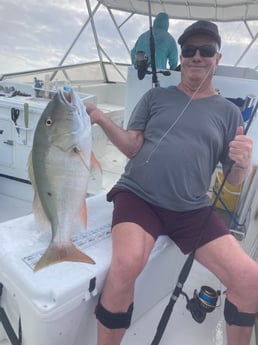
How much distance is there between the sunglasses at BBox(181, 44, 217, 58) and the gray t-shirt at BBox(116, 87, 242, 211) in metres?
0.20

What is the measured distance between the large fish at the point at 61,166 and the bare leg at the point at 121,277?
0.50ft

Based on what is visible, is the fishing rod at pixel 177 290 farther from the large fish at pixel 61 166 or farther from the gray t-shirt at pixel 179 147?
the large fish at pixel 61 166

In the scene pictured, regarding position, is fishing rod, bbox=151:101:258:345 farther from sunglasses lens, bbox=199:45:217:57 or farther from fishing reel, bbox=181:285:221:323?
sunglasses lens, bbox=199:45:217:57

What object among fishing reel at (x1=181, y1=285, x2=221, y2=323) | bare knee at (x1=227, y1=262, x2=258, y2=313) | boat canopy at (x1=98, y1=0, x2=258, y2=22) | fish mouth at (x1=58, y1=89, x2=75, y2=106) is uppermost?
boat canopy at (x1=98, y1=0, x2=258, y2=22)

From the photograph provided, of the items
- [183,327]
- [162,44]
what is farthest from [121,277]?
[162,44]

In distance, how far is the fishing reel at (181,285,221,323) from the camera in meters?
1.40

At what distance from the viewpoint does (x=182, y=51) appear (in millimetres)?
1481

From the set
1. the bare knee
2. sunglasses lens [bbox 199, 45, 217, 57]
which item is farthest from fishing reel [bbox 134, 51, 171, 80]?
the bare knee

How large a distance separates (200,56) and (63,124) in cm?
93

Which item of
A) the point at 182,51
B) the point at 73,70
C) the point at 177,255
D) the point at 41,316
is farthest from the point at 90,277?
the point at 73,70

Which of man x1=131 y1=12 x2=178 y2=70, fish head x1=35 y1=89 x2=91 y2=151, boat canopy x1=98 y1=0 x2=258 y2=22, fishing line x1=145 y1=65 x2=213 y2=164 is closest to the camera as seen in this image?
fish head x1=35 y1=89 x2=91 y2=151

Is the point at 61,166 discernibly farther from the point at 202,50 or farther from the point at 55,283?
the point at 202,50

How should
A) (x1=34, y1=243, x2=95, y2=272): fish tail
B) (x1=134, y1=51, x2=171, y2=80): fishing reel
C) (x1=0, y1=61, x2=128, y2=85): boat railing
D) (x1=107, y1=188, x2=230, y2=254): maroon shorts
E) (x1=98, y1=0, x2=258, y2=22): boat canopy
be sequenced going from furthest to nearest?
(x1=0, y1=61, x2=128, y2=85): boat railing → (x1=98, y1=0, x2=258, y2=22): boat canopy → (x1=134, y1=51, x2=171, y2=80): fishing reel → (x1=107, y1=188, x2=230, y2=254): maroon shorts → (x1=34, y1=243, x2=95, y2=272): fish tail

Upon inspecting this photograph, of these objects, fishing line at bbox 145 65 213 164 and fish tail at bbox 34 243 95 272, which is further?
fishing line at bbox 145 65 213 164
